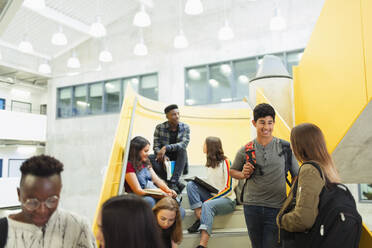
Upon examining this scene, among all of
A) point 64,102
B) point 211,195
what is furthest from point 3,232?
point 64,102

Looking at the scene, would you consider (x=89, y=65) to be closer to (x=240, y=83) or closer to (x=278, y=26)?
(x=240, y=83)

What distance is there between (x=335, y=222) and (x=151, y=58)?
11.1 meters

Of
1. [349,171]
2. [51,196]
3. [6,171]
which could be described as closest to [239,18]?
[349,171]

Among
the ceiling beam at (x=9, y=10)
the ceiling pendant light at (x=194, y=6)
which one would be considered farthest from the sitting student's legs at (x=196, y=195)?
the ceiling pendant light at (x=194, y=6)

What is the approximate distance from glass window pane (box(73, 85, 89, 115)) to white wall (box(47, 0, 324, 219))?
1.20ft

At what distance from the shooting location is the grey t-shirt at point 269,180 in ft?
7.75

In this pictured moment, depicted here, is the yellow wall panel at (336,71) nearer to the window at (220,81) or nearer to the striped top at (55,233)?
the striped top at (55,233)

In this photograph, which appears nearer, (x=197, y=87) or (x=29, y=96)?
(x=197, y=87)

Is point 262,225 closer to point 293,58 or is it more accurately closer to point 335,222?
point 335,222

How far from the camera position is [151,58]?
12148 millimetres

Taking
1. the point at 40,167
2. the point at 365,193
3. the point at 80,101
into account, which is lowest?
the point at 365,193

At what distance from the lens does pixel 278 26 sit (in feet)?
24.8

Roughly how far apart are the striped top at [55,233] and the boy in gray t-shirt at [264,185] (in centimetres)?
136

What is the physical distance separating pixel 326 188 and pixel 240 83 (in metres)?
9.19
